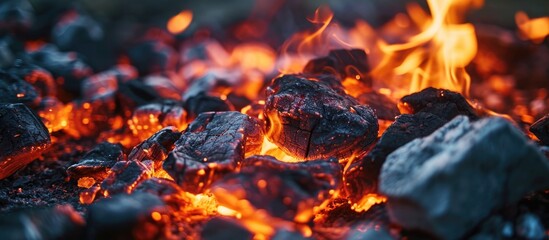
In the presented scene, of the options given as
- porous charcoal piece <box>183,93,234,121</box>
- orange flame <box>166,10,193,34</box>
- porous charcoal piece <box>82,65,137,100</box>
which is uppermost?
porous charcoal piece <box>183,93,234,121</box>

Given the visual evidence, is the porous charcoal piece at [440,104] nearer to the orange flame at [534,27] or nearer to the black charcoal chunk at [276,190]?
the black charcoal chunk at [276,190]

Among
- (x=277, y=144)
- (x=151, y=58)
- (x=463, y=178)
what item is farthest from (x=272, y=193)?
(x=151, y=58)

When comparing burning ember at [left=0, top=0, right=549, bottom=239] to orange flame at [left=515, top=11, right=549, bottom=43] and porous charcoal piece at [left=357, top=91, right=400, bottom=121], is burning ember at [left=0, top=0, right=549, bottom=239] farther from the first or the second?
orange flame at [left=515, top=11, right=549, bottom=43]

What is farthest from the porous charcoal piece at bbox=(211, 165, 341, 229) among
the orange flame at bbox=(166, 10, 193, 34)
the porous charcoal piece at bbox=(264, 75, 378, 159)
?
the orange flame at bbox=(166, 10, 193, 34)

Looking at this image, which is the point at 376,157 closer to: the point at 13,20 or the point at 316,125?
the point at 316,125

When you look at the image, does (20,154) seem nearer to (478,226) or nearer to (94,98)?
(94,98)

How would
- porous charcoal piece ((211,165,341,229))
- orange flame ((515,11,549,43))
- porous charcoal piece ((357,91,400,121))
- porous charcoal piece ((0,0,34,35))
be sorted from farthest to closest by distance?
orange flame ((515,11,549,43)) → porous charcoal piece ((0,0,34,35)) → porous charcoal piece ((357,91,400,121)) → porous charcoal piece ((211,165,341,229))
